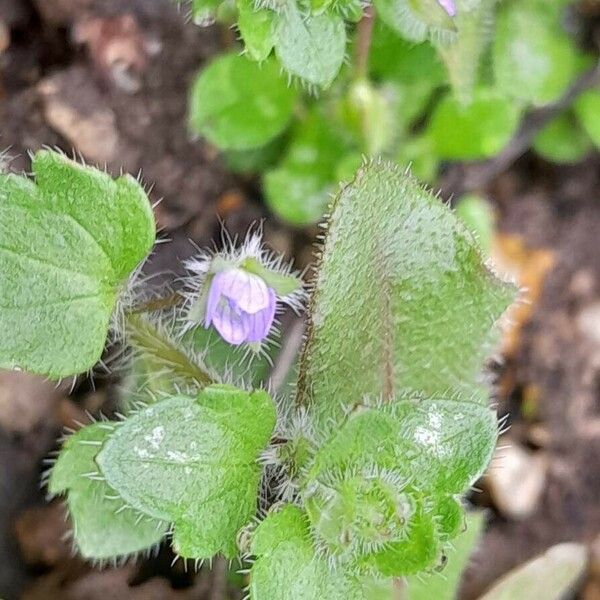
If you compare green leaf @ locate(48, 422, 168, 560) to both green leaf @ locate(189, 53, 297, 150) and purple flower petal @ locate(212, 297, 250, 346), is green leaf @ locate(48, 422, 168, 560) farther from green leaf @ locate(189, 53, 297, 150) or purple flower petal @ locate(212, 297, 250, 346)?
green leaf @ locate(189, 53, 297, 150)

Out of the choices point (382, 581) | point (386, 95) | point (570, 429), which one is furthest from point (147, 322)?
point (570, 429)

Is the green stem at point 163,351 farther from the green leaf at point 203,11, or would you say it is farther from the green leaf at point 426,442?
the green leaf at point 203,11

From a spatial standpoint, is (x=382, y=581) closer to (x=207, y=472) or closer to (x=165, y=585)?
(x=207, y=472)

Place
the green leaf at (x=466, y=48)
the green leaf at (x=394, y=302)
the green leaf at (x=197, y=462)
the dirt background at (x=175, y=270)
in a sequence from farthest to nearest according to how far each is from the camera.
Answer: the dirt background at (x=175, y=270) < the green leaf at (x=466, y=48) < the green leaf at (x=394, y=302) < the green leaf at (x=197, y=462)

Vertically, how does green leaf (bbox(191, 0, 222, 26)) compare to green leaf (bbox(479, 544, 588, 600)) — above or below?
above

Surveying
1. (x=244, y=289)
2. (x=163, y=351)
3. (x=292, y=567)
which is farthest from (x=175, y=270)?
(x=292, y=567)

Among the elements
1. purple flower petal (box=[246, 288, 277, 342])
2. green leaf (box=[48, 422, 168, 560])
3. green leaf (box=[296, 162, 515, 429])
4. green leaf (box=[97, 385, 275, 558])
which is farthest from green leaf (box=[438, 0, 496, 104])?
green leaf (box=[48, 422, 168, 560])

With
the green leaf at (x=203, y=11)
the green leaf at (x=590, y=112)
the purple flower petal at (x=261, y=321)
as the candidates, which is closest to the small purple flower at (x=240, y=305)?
the purple flower petal at (x=261, y=321)
